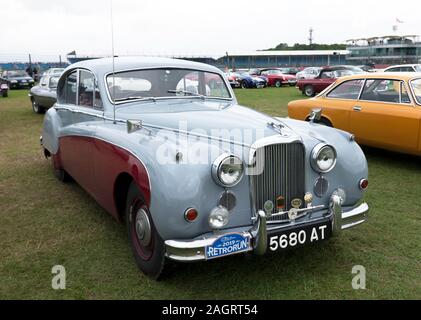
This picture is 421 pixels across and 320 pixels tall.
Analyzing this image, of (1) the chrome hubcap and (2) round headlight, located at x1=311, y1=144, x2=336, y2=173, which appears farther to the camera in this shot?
(2) round headlight, located at x1=311, y1=144, x2=336, y2=173

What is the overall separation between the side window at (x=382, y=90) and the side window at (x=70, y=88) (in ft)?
14.8

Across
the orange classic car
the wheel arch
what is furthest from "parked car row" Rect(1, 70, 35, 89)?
the wheel arch

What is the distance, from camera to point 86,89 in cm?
469

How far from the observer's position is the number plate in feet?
9.62

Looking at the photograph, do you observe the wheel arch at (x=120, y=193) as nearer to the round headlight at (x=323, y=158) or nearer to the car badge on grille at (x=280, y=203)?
the car badge on grille at (x=280, y=203)

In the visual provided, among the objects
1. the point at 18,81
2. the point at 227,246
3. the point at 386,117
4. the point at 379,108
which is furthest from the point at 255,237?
the point at 18,81

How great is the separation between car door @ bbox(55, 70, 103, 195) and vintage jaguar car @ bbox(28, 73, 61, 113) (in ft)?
23.8

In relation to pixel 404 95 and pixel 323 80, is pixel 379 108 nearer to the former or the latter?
pixel 404 95

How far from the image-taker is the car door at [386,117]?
5961 millimetres

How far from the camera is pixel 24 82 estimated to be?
26750mm

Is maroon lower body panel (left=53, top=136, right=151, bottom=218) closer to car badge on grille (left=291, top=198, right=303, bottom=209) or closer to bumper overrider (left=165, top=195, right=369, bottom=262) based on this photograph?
bumper overrider (left=165, top=195, right=369, bottom=262)
